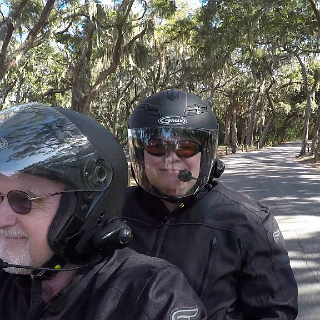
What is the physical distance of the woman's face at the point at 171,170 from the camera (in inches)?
81.5

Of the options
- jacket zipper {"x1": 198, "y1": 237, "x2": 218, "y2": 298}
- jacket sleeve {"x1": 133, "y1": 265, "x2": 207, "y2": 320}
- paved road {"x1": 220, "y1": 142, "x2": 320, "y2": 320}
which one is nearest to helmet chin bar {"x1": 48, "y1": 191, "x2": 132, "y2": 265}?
jacket sleeve {"x1": 133, "y1": 265, "x2": 207, "y2": 320}

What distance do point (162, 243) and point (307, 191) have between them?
9.08 metres

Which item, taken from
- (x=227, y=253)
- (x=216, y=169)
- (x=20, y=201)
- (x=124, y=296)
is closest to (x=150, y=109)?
(x=216, y=169)

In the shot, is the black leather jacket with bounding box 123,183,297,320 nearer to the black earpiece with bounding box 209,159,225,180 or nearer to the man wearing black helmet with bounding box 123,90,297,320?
the man wearing black helmet with bounding box 123,90,297,320

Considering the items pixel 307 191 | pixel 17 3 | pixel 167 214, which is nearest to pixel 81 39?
pixel 17 3

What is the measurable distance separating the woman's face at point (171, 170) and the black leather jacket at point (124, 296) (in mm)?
772

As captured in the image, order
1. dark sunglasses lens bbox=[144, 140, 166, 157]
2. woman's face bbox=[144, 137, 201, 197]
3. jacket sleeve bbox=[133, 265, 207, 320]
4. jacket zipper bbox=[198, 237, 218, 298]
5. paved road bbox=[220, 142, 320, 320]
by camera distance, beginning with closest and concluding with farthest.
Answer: jacket sleeve bbox=[133, 265, 207, 320] → jacket zipper bbox=[198, 237, 218, 298] → woman's face bbox=[144, 137, 201, 197] → dark sunglasses lens bbox=[144, 140, 166, 157] → paved road bbox=[220, 142, 320, 320]

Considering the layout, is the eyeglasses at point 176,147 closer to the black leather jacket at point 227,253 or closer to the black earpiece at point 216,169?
the black earpiece at point 216,169

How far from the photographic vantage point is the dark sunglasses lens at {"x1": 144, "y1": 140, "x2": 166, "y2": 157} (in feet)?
7.16

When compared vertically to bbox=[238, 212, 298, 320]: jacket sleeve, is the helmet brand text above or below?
above

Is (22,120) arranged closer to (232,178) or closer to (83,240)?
(83,240)

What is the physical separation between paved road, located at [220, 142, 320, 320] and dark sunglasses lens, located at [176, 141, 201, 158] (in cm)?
223

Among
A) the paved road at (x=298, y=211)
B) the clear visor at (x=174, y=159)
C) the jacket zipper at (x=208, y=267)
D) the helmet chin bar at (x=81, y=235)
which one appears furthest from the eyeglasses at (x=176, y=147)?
the paved road at (x=298, y=211)

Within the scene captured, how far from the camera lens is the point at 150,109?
229 cm
